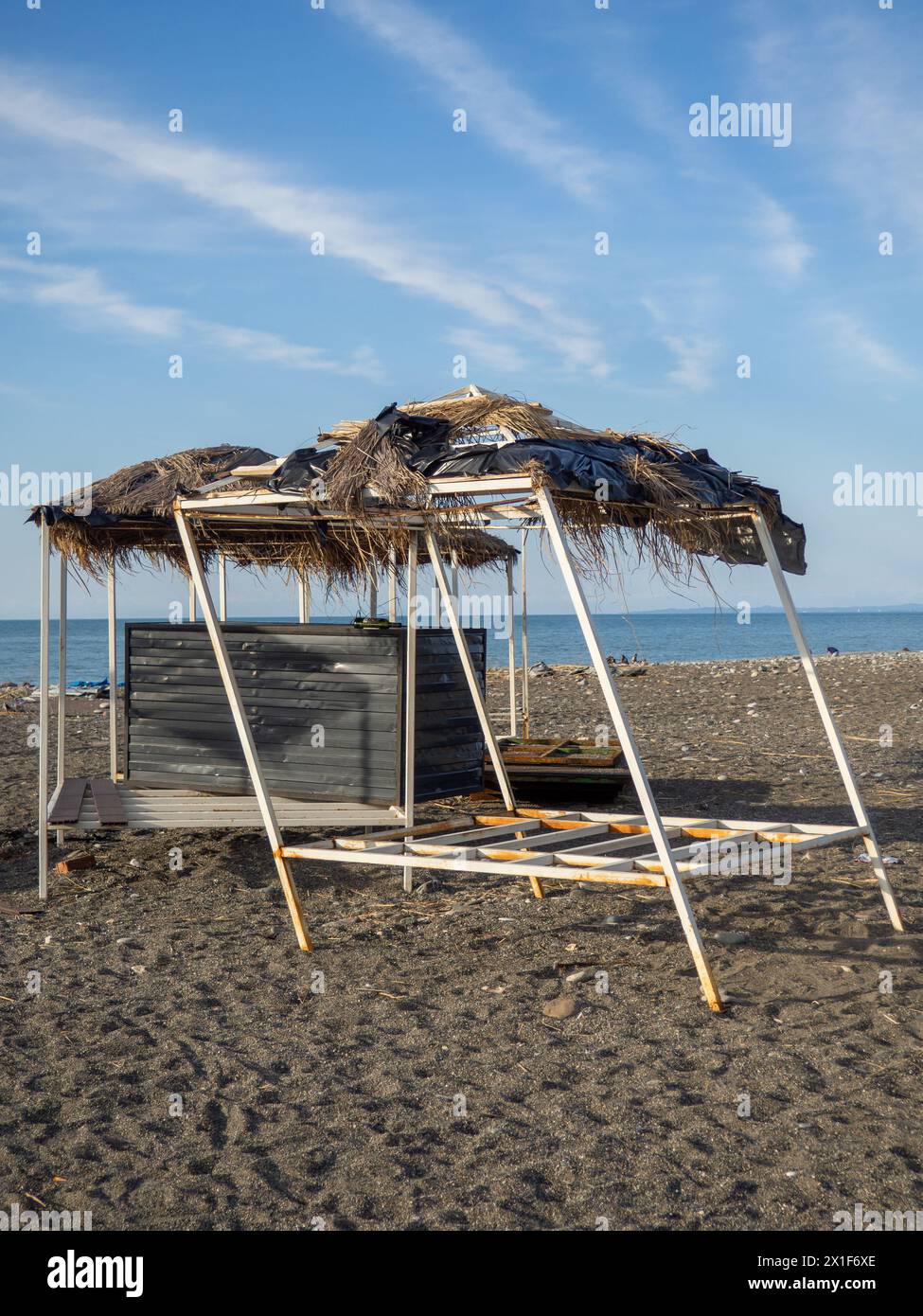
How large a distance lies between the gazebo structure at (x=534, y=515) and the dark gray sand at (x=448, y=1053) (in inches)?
17.0

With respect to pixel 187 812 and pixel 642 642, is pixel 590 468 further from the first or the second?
pixel 642 642

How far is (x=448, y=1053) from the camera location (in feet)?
16.4

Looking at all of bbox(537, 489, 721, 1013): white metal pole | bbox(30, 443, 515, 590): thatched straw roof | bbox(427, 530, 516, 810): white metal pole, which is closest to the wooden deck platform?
bbox(427, 530, 516, 810): white metal pole

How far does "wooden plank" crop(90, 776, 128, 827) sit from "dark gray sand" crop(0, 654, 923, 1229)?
498 mm

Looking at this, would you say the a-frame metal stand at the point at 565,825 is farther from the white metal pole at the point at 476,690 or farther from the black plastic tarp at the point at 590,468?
the black plastic tarp at the point at 590,468

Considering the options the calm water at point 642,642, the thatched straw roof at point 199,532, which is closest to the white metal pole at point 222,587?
the thatched straw roof at point 199,532

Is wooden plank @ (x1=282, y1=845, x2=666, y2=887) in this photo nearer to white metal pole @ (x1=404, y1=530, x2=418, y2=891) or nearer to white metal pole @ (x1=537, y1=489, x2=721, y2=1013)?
white metal pole @ (x1=537, y1=489, x2=721, y2=1013)

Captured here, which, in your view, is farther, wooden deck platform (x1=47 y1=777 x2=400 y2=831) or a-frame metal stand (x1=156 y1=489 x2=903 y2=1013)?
wooden deck platform (x1=47 y1=777 x2=400 y2=831)

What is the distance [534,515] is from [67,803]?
393cm

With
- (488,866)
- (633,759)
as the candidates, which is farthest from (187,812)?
(633,759)

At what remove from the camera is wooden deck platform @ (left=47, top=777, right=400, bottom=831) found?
7723 millimetres

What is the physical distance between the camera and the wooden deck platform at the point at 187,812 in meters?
7.72
